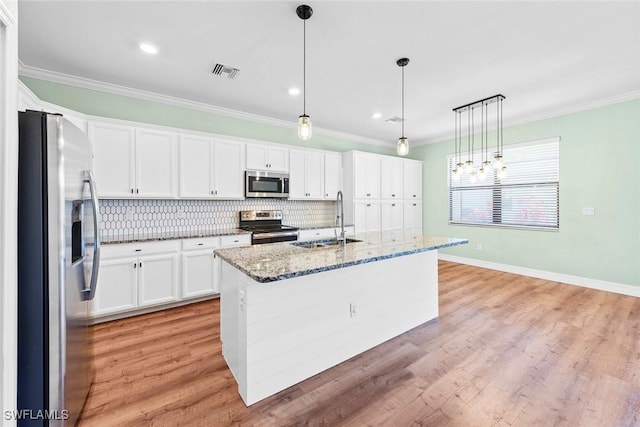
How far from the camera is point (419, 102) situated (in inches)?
157

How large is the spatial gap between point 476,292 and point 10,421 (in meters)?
4.48

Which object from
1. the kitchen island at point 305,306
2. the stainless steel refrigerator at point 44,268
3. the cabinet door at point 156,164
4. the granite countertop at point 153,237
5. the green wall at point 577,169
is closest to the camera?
the stainless steel refrigerator at point 44,268

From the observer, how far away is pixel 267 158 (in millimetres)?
4312

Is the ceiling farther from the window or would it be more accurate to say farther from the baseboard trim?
the baseboard trim

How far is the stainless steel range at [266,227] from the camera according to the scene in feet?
12.8

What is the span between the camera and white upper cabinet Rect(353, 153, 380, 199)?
5.24m

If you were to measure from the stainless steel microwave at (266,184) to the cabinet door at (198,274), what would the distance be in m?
1.10

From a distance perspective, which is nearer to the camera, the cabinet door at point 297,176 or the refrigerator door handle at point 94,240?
the refrigerator door handle at point 94,240

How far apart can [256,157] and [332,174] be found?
5.09 ft

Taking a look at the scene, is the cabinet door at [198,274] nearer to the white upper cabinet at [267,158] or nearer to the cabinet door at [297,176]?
the white upper cabinet at [267,158]

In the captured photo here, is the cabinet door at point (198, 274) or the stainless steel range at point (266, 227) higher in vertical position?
the stainless steel range at point (266, 227)

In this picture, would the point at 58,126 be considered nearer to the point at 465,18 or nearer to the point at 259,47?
the point at 259,47

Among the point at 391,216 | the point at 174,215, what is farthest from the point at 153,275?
the point at 391,216

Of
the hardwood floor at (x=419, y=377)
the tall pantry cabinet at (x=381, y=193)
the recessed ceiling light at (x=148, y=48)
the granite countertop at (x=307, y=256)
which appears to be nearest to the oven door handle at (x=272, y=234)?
the hardwood floor at (x=419, y=377)
